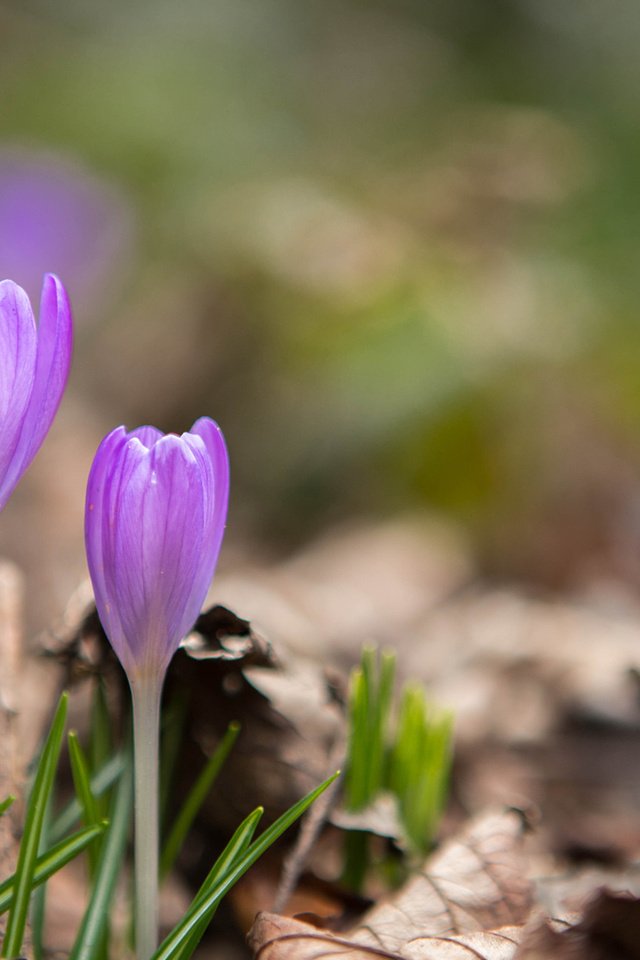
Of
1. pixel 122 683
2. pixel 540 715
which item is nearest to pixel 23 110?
pixel 540 715

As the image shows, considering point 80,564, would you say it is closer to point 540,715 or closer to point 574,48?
point 540,715

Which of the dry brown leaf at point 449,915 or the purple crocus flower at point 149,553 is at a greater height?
the purple crocus flower at point 149,553

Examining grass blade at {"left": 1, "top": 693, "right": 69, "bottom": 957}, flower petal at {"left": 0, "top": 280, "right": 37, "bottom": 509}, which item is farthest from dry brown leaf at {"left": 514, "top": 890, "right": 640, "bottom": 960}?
flower petal at {"left": 0, "top": 280, "right": 37, "bottom": 509}

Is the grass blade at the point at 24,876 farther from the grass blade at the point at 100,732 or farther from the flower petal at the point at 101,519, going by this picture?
the grass blade at the point at 100,732

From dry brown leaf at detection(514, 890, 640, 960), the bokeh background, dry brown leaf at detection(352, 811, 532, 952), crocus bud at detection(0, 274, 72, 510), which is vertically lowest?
dry brown leaf at detection(352, 811, 532, 952)

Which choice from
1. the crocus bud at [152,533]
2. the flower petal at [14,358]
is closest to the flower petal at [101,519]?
the crocus bud at [152,533]

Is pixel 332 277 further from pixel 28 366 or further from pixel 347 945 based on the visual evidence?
pixel 347 945

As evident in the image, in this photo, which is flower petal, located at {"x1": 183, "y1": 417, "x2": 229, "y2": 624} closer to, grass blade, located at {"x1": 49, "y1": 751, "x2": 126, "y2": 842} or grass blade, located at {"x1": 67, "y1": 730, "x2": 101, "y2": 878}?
grass blade, located at {"x1": 67, "y1": 730, "x2": 101, "y2": 878}

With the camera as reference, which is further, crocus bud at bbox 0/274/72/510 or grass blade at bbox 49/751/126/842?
grass blade at bbox 49/751/126/842
